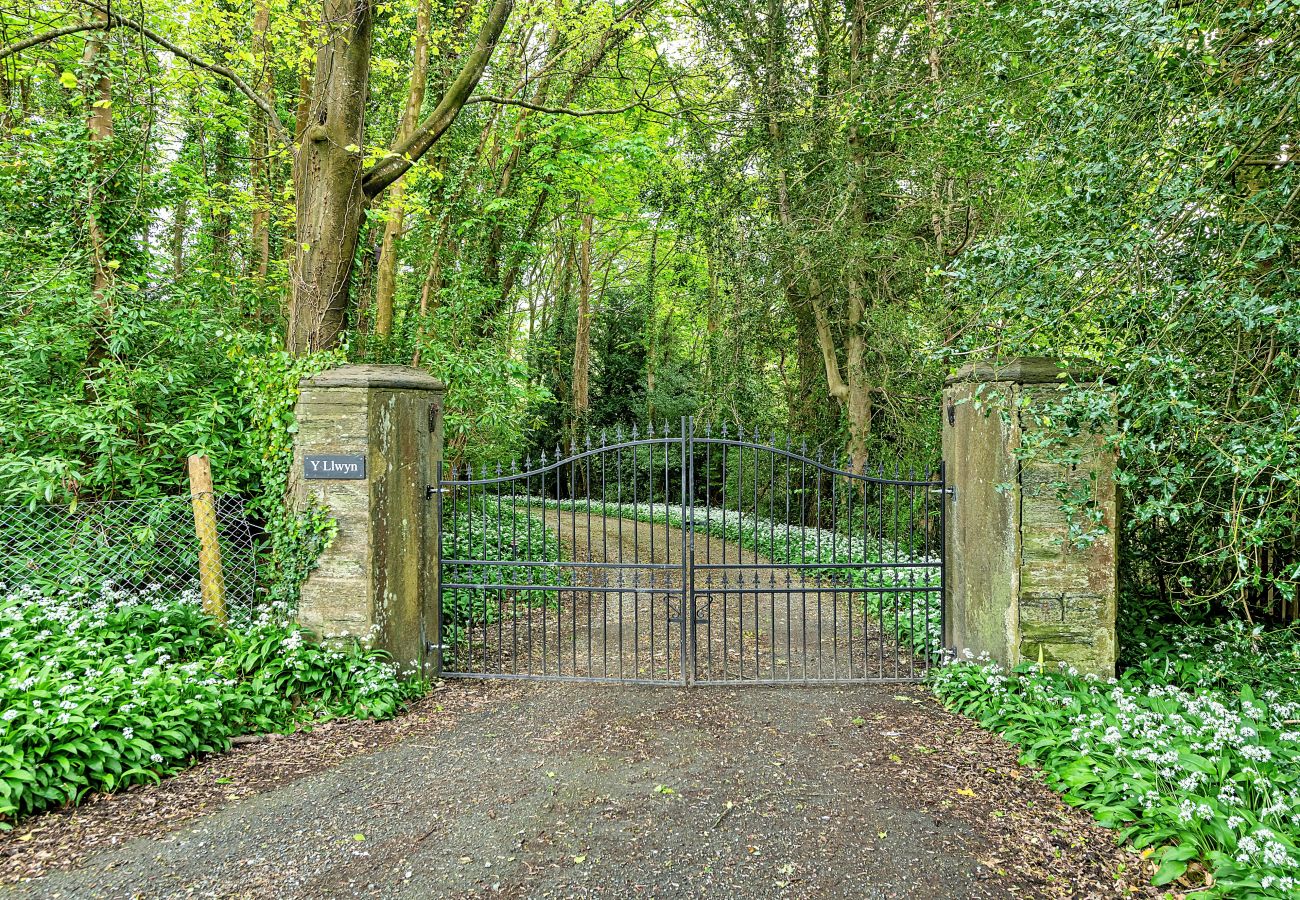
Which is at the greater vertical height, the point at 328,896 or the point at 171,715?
the point at 171,715

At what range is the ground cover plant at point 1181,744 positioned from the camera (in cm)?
266

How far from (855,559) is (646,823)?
630cm

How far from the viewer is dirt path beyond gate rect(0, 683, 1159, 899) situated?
110 inches

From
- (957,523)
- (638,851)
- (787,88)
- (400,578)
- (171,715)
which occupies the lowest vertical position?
(638,851)

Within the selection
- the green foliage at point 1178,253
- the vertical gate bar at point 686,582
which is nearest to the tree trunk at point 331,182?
the vertical gate bar at point 686,582

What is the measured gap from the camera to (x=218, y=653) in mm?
4559

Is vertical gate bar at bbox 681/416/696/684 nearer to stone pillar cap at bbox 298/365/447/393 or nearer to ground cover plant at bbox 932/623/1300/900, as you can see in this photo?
ground cover plant at bbox 932/623/1300/900

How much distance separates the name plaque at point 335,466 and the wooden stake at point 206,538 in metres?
0.89

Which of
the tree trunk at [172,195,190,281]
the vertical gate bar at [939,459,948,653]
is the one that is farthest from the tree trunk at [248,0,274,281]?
the vertical gate bar at [939,459,948,653]

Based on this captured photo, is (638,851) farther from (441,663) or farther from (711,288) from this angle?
(711,288)

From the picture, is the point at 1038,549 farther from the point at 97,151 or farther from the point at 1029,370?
the point at 97,151

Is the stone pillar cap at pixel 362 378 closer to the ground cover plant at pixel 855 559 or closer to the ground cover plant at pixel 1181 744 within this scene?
the ground cover plant at pixel 855 559

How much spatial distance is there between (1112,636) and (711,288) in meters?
8.76

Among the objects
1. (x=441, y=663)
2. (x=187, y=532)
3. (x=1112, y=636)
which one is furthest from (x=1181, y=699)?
(x=187, y=532)
